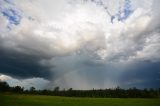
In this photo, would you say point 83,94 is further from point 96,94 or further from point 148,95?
point 148,95

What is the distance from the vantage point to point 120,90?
19925cm

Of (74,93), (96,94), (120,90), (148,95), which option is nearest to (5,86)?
(74,93)

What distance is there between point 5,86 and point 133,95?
103m

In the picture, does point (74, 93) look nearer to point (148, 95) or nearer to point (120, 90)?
point (120, 90)

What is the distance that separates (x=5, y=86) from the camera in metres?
187

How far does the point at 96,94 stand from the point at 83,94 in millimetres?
12641

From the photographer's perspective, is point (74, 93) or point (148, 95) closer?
point (148, 95)

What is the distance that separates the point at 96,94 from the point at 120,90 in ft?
70.8

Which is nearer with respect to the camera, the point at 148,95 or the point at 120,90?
the point at 148,95

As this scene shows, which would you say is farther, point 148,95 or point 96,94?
point 96,94

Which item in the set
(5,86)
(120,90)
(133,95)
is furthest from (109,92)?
(5,86)

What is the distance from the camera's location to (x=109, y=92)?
7756 inches

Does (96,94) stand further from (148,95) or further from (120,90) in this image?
(148,95)

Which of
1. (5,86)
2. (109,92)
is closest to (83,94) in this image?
(109,92)
